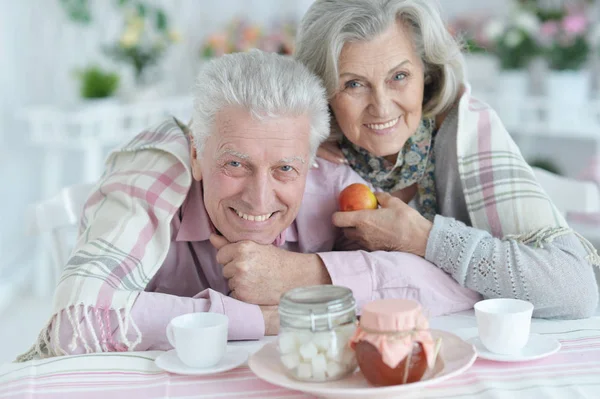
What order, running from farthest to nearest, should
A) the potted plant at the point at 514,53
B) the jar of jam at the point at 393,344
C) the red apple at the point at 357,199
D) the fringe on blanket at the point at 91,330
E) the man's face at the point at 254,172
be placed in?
the potted plant at the point at 514,53 < the red apple at the point at 357,199 < the man's face at the point at 254,172 < the fringe on blanket at the point at 91,330 < the jar of jam at the point at 393,344

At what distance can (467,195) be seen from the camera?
178 centimetres

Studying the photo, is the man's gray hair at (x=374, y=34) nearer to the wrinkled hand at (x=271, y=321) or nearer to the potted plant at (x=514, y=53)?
the wrinkled hand at (x=271, y=321)

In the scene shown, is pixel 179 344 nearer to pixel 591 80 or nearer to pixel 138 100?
pixel 138 100

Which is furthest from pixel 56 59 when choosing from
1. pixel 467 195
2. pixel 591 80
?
pixel 467 195

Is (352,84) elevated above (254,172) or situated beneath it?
elevated above

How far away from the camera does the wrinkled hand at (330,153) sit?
1926mm

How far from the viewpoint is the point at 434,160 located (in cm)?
194

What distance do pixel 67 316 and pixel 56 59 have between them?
3187 millimetres

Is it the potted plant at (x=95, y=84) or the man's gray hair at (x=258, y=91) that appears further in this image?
the potted plant at (x=95, y=84)

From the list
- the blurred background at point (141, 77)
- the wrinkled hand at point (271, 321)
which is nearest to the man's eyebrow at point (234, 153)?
the wrinkled hand at point (271, 321)

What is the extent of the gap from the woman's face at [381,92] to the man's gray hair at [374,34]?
0.07 feet

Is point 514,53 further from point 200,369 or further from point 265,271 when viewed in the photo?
point 200,369

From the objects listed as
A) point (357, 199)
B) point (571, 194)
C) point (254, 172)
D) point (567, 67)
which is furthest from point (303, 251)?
point (567, 67)

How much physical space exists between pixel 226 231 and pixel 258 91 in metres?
0.30
